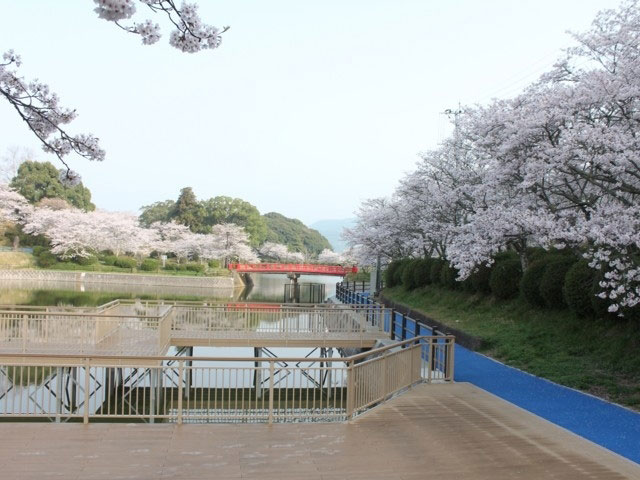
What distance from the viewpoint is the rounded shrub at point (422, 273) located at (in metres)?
29.8

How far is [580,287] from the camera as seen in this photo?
1412 centimetres

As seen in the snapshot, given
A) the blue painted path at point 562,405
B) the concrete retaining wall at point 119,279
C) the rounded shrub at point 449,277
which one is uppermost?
the rounded shrub at point 449,277

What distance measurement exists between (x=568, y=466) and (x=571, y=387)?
537cm

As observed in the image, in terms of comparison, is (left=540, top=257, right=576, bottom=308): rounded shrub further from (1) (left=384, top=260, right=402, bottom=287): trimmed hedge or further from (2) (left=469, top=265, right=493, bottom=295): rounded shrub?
(1) (left=384, top=260, right=402, bottom=287): trimmed hedge

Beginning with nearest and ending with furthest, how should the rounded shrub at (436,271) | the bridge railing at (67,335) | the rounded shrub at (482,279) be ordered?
the bridge railing at (67,335), the rounded shrub at (482,279), the rounded shrub at (436,271)

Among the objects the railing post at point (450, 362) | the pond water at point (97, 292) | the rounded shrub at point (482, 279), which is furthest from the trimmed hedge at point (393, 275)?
the railing post at point (450, 362)

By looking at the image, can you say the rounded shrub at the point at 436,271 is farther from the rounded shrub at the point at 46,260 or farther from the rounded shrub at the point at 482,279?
the rounded shrub at the point at 46,260

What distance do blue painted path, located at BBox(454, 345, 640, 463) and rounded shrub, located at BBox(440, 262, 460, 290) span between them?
1096cm

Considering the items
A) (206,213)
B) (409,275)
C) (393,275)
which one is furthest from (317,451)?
(206,213)

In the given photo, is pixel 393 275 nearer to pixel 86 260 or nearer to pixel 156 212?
pixel 86 260

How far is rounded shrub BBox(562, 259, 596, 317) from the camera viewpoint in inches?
552

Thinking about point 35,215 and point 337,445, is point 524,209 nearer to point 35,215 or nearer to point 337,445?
point 337,445

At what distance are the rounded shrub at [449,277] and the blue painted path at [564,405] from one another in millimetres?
10963

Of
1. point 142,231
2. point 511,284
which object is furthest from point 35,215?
point 511,284
